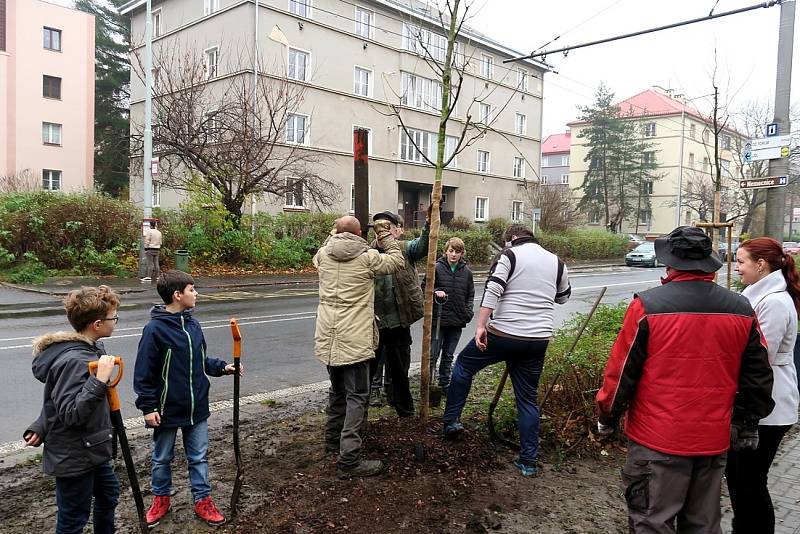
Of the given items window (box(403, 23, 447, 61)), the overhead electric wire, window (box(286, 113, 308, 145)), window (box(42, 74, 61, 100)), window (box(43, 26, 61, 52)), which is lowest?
window (box(403, 23, 447, 61))

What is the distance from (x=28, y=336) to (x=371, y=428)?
7503mm

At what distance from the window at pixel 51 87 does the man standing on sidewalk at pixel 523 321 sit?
43012 mm

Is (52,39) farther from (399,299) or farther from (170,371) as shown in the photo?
(170,371)

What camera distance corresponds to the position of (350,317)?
425cm

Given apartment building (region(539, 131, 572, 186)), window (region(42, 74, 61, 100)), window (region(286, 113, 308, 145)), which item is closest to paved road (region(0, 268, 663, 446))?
window (region(286, 113, 308, 145))

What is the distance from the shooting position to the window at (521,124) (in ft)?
137

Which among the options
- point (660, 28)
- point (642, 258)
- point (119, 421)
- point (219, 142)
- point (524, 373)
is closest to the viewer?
point (119, 421)

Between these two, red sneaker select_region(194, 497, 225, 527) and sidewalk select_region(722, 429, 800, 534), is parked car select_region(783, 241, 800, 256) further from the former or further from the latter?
red sneaker select_region(194, 497, 225, 527)

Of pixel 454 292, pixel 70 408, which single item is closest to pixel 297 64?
pixel 454 292

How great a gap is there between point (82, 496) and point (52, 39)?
146 feet

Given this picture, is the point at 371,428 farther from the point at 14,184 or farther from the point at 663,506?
the point at 14,184

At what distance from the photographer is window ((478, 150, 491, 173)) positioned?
127 ft

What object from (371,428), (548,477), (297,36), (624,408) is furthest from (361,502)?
(297,36)

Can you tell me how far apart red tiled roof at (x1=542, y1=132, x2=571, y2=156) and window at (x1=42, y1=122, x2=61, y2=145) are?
61223mm
